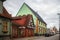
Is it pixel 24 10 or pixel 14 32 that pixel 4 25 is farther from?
pixel 24 10

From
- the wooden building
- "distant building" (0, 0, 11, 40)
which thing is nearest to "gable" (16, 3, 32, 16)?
the wooden building

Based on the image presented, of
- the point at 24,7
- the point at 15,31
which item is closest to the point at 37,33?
the point at 24,7

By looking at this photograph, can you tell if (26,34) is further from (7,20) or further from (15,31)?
(7,20)

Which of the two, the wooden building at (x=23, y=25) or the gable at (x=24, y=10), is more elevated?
the gable at (x=24, y=10)

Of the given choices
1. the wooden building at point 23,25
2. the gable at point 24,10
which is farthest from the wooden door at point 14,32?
the gable at point 24,10

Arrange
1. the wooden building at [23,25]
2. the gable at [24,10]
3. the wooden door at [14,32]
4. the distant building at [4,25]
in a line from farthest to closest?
the gable at [24,10] < the wooden building at [23,25] < the wooden door at [14,32] < the distant building at [4,25]

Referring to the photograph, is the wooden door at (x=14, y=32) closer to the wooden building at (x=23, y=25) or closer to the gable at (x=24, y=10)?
the wooden building at (x=23, y=25)

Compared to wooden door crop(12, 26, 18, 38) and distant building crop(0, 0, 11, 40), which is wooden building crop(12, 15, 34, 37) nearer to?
wooden door crop(12, 26, 18, 38)

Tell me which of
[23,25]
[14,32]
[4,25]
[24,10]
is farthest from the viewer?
[24,10]

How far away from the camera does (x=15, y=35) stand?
133 feet

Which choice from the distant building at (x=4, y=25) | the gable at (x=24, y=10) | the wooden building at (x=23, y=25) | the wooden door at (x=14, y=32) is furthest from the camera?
the gable at (x=24, y=10)

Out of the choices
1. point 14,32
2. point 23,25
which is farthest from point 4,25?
point 23,25

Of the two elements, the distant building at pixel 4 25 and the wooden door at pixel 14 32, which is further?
the wooden door at pixel 14 32

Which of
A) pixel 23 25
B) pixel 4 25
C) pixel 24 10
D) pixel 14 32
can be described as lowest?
pixel 14 32
